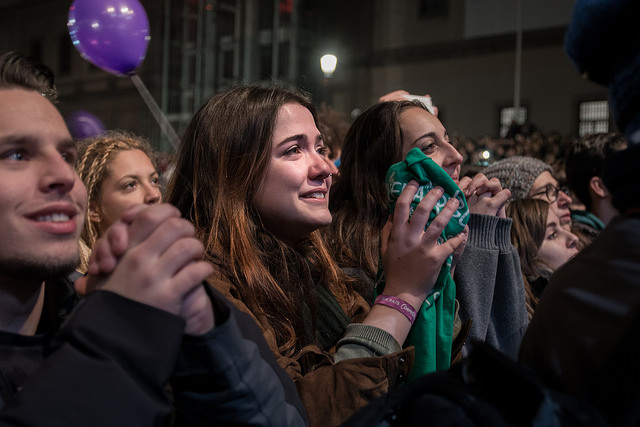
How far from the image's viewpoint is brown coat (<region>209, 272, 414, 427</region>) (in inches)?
57.5

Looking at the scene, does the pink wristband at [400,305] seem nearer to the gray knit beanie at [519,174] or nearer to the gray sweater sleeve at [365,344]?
the gray sweater sleeve at [365,344]

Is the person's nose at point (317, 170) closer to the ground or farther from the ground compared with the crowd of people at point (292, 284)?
farther from the ground

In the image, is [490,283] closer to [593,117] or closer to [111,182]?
[111,182]

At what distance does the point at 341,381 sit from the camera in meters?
1.50

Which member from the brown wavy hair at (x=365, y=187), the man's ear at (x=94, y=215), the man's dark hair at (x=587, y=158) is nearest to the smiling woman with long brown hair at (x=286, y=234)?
the brown wavy hair at (x=365, y=187)

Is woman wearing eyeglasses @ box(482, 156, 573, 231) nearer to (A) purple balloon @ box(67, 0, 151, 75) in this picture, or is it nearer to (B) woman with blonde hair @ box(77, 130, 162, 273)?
(B) woman with blonde hair @ box(77, 130, 162, 273)

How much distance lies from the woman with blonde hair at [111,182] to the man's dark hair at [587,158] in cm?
317

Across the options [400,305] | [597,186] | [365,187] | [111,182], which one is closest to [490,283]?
[365,187]

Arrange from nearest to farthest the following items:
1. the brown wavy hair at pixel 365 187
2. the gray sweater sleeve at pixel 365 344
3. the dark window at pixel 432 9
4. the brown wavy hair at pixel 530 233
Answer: the gray sweater sleeve at pixel 365 344, the brown wavy hair at pixel 365 187, the brown wavy hair at pixel 530 233, the dark window at pixel 432 9

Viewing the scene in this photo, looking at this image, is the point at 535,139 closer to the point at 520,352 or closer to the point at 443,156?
the point at 443,156

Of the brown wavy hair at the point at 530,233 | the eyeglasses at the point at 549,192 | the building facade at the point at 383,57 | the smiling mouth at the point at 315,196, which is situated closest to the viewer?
the smiling mouth at the point at 315,196

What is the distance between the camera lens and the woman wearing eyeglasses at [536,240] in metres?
3.34

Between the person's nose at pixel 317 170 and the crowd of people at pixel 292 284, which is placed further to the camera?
the person's nose at pixel 317 170

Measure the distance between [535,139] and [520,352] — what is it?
406 inches
